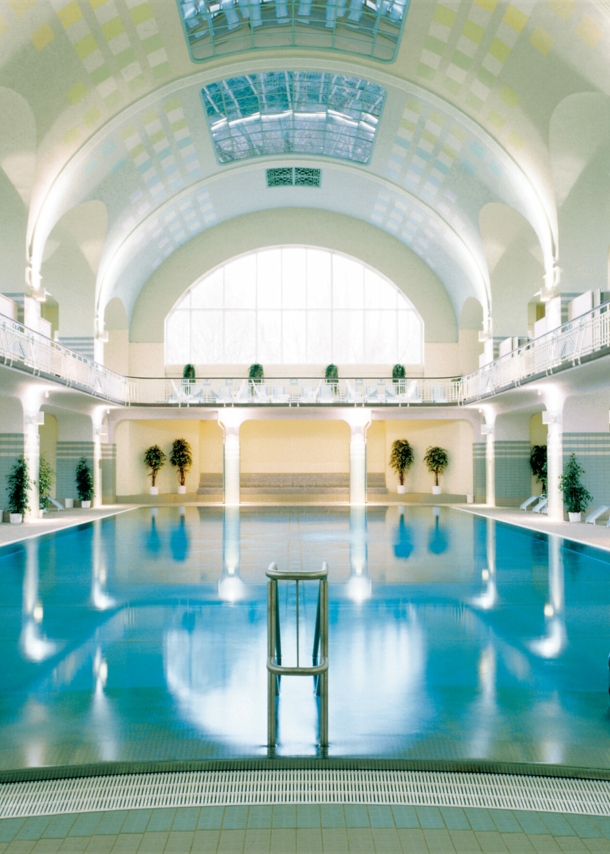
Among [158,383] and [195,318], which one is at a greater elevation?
[195,318]

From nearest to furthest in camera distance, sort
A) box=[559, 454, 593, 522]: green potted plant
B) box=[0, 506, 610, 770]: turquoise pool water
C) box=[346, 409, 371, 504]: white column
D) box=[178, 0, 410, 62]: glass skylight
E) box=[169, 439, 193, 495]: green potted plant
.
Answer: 1. box=[0, 506, 610, 770]: turquoise pool water
2. box=[178, 0, 410, 62]: glass skylight
3. box=[559, 454, 593, 522]: green potted plant
4. box=[346, 409, 371, 504]: white column
5. box=[169, 439, 193, 495]: green potted plant

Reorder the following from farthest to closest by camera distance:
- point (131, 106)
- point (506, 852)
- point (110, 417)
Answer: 1. point (110, 417)
2. point (131, 106)
3. point (506, 852)

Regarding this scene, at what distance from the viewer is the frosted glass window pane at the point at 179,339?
2962 centimetres

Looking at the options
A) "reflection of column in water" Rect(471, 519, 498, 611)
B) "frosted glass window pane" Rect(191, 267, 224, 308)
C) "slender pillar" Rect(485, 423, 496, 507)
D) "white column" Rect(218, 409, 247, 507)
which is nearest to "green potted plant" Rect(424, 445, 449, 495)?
"slender pillar" Rect(485, 423, 496, 507)

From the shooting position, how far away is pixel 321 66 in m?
18.3

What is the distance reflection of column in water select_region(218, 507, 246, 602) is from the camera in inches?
319

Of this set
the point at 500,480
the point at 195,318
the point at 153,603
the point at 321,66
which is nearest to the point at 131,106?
the point at 321,66

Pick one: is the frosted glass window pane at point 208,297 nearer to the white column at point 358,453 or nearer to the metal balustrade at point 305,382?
the metal balustrade at point 305,382

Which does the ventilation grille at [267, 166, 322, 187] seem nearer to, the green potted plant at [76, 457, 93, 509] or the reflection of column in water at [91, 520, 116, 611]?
the green potted plant at [76, 457, 93, 509]

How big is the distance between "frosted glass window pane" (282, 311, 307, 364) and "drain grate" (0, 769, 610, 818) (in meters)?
26.8

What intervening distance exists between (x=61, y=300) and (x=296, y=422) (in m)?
11.8

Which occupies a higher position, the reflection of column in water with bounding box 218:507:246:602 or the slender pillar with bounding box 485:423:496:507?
the slender pillar with bounding box 485:423:496:507

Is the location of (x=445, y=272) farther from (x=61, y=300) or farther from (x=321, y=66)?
(x=61, y=300)

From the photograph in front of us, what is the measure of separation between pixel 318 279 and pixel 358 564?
21.1 metres
